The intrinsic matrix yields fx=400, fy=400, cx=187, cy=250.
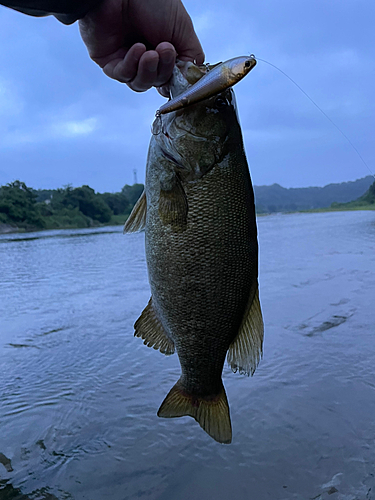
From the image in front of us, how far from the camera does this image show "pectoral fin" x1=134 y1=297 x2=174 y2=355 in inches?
88.6

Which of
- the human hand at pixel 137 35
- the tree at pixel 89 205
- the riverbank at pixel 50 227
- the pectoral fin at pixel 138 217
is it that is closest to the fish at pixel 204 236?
the pectoral fin at pixel 138 217

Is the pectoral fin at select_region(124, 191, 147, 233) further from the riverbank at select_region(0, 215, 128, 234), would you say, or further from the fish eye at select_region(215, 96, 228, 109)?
the riverbank at select_region(0, 215, 128, 234)

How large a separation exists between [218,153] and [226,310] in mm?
782

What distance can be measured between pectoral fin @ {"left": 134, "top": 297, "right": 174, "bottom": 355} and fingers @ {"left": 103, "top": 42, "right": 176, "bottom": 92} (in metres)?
1.28

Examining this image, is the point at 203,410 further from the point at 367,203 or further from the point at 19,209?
the point at 367,203

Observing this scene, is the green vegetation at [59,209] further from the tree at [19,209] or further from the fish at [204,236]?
the fish at [204,236]

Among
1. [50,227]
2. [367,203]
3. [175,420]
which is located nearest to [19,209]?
[50,227]

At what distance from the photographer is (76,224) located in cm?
5631

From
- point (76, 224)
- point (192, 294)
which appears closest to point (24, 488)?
point (192, 294)

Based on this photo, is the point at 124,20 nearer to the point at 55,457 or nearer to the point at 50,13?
the point at 50,13

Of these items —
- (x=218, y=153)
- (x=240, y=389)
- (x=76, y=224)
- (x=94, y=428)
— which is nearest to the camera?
(x=218, y=153)

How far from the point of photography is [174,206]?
194cm

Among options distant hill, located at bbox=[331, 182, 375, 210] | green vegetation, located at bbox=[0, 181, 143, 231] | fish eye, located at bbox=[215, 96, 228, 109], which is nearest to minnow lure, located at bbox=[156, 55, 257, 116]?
fish eye, located at bbox=[215, 96, 228, 109]

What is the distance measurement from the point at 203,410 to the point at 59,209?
64.0 m
